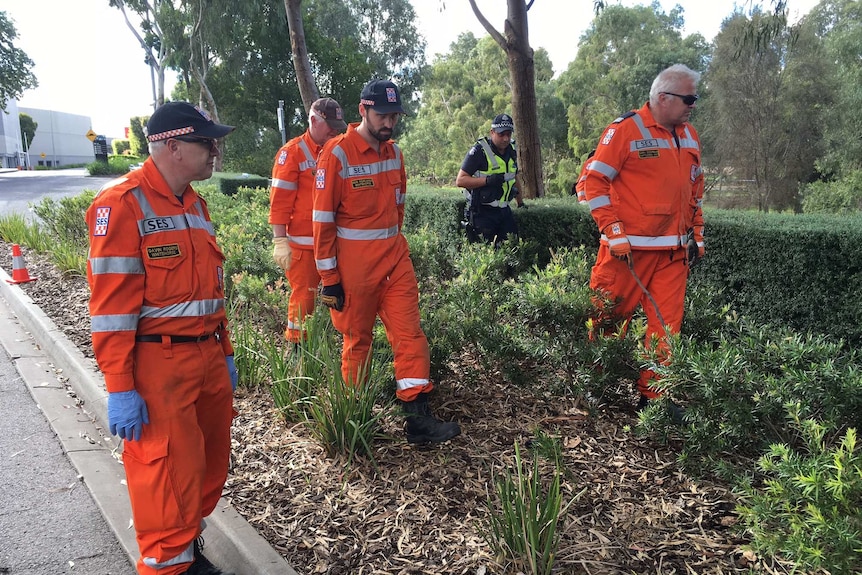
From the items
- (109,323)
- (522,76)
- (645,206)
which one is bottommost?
(109,323)

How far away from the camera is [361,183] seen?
12.3 feet

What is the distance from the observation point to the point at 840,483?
1.97 metres

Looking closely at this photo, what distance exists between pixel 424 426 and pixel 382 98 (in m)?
1.87

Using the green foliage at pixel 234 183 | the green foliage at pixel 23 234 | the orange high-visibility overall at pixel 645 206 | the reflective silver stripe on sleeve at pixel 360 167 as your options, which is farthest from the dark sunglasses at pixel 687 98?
the green foliage at pixel 234 183

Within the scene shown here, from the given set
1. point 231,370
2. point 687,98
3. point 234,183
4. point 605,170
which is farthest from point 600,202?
point 234,183

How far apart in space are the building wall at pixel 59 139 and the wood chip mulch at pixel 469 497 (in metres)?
93.4

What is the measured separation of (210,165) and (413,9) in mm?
45616

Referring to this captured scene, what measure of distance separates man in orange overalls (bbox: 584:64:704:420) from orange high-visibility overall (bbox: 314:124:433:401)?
1285 millimetres

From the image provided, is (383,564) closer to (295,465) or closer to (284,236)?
(295,465)

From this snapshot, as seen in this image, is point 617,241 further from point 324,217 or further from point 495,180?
point 495,180

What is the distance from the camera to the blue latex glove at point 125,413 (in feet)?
7.61

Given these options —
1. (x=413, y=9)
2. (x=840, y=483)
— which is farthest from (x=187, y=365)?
(x=413, y=9)

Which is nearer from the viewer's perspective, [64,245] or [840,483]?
[840,483]

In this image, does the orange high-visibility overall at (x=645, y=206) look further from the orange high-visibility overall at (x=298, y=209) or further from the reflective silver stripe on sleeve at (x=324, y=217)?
the orange high-visibility overall at (x=298, y=209)
